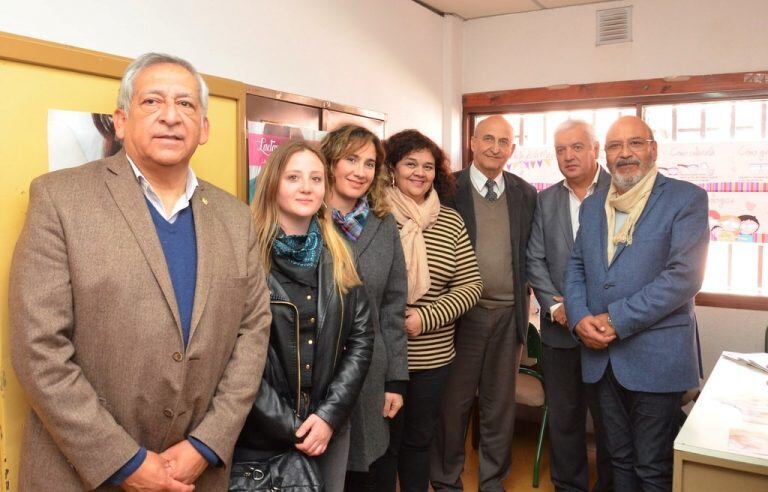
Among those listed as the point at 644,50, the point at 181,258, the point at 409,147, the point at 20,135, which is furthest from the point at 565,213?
the point at 20,135

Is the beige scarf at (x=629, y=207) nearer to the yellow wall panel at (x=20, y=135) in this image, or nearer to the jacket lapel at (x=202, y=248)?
the jacket lapel at (x=202, y=248)

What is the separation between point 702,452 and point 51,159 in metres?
1.87

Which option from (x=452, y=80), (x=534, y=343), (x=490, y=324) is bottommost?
(x=534, y=343)

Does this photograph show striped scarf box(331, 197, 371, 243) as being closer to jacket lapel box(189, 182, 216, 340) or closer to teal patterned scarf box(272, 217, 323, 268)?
teal patterned scarf box(272, 217, 323, 268)

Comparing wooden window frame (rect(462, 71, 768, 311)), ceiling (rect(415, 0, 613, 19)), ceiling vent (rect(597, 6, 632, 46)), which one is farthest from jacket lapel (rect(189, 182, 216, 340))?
ceiling vent (rect(597, 6, 632, 46))

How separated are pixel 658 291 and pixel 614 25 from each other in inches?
88.3

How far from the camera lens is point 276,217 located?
6.23 ft

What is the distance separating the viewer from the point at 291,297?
179 cm

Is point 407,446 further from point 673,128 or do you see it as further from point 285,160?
point 673,128

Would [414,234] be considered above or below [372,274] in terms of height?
above

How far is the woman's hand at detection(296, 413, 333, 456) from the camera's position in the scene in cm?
174

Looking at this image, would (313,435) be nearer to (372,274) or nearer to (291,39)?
(372,274)

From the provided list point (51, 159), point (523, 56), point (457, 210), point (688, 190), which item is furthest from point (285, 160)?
point (523, 56)

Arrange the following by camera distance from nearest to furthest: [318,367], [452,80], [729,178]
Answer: [318,367] → [729,178] → [452,80]
